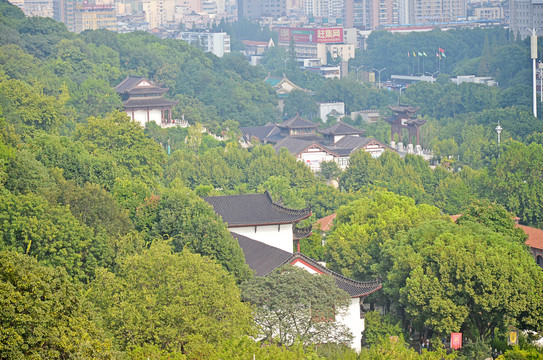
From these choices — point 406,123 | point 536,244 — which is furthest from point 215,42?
point 536,244

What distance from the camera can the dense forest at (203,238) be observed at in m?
26.6

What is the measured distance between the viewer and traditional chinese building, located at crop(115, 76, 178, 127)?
81375 millimetres

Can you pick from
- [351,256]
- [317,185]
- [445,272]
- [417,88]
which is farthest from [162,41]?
[445,272]

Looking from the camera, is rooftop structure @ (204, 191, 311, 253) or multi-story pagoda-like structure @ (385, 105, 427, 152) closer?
rooftop structure @ (204, 191, 311, 253)

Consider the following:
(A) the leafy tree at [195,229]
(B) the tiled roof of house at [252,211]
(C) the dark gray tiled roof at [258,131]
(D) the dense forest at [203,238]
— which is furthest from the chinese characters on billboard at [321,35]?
(A) the leafy tree at [195,229]

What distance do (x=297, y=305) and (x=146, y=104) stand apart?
51.4 m

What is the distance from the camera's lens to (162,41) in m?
114

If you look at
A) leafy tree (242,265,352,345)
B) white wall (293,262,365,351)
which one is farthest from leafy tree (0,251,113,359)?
white wall (293,262,365,351)

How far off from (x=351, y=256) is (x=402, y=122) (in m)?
49.7

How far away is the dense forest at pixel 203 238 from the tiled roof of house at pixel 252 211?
99.3 inches

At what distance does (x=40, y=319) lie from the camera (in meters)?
21.7

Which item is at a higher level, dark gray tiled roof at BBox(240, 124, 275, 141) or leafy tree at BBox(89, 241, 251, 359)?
dark gray tiled roof at BBox(240, 124, 275, 141)

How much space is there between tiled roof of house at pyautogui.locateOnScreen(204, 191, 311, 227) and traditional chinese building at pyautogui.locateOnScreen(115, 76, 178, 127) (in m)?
40.4

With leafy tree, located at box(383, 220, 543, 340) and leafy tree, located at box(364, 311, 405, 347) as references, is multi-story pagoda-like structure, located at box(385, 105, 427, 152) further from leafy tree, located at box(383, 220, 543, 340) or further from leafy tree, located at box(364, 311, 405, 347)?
leafy tree, located at box(383, 220, 543, 340)
